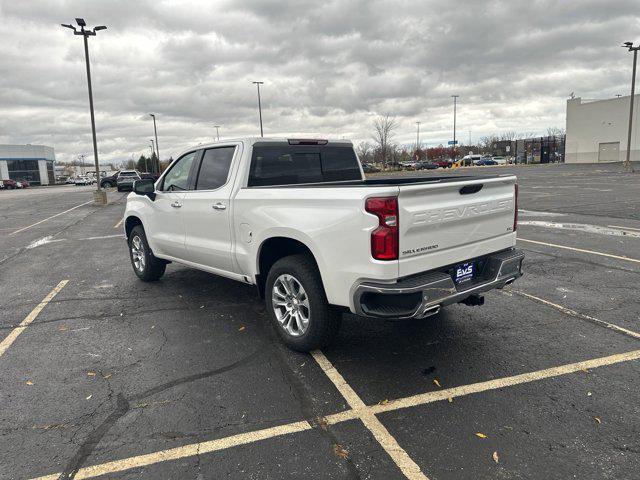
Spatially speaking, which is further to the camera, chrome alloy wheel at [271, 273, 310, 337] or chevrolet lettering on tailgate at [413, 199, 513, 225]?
chrome alloy wheel at [271, 273, 310, 337]

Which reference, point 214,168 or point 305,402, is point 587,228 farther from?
point 305,402

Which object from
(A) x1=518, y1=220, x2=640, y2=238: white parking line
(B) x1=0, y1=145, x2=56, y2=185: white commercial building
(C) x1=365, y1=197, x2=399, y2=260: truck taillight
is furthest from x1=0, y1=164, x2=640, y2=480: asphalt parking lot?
(B) x1=0, y1=145, x2=56, y2=185: white commercial building

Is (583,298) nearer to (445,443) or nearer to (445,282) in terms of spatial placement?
(445,282)

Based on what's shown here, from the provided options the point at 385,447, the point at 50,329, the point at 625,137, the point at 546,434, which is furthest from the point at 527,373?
the point at 625,137

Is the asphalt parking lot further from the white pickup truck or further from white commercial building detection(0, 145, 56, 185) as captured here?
white commercial building detection(0, 145, 56, 185)

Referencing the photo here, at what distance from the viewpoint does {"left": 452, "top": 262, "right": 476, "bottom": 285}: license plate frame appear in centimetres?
386

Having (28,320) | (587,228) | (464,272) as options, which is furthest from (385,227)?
A: (587,228)

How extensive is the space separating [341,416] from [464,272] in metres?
1.58

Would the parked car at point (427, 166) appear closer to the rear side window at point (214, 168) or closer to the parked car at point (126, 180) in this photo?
the parked car at point (126, 180)

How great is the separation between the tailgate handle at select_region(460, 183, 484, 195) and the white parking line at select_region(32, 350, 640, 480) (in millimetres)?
1497

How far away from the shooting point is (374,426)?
10.2 feet

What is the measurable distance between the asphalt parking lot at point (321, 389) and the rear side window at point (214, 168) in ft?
4.87

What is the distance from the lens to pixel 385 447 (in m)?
2.88

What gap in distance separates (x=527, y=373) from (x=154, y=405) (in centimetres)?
287
